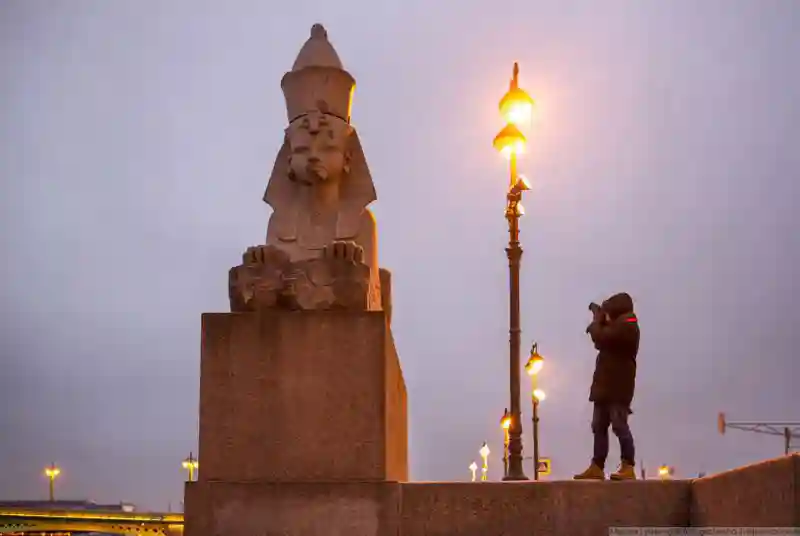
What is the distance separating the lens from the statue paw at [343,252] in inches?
240

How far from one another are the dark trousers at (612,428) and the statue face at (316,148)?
2.82 metres

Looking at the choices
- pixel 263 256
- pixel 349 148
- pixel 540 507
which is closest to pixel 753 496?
pixel 540 507

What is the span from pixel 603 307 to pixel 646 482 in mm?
1435

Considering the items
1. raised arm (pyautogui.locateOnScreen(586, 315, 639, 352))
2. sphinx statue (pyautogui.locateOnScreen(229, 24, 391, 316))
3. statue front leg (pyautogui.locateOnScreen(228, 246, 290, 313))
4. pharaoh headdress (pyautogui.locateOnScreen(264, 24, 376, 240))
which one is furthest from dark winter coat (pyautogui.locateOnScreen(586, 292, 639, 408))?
statue front leg (pyautogui.locateOnScreen(228, 246, 290, 313))

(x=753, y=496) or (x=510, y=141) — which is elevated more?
(x=510, y=141)

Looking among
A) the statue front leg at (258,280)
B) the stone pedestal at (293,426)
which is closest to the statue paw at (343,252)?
the statue front leg at (258,280)

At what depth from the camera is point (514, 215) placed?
1159 cm

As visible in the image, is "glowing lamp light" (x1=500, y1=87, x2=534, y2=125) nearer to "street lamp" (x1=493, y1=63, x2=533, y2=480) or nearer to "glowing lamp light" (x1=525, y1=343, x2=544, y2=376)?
"street lamp" (x1=493, y1=63, x2=533, y2=480)

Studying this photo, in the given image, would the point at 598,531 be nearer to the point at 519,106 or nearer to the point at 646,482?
the point at 646,482

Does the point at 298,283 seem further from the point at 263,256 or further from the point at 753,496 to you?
the point at 753,496

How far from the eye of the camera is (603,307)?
6.34 m

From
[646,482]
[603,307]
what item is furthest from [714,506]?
[603,307]

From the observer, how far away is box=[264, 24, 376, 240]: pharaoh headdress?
274 inches

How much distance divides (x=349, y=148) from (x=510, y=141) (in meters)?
4.72
